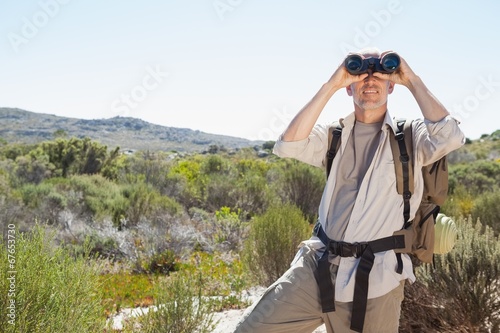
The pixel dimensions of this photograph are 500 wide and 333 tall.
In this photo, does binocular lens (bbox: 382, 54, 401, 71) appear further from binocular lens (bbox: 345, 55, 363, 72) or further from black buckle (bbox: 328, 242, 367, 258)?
black buckle (bbox: 328, 242, 367, 258)

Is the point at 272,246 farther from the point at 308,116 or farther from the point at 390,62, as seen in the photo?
the point at 390,62

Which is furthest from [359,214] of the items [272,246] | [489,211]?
[489,211]

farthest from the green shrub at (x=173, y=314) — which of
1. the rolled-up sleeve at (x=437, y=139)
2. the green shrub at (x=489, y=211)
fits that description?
the green shrub at (x=489, y=211)

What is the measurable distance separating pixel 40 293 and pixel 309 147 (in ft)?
5.55

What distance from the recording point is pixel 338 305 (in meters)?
2.51

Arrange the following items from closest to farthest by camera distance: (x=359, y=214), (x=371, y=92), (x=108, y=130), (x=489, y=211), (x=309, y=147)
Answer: (x=359, y=214), (x=371, y=92), (x=309, y=147), (x=489, y=211), (x=108, y=130)

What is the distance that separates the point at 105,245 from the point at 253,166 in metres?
11.5

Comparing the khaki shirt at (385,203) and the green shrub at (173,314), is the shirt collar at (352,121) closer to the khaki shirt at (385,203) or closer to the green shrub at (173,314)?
the khaki shirt at (385,203)

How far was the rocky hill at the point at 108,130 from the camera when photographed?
8088cm

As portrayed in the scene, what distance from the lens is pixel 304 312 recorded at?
2506 mm

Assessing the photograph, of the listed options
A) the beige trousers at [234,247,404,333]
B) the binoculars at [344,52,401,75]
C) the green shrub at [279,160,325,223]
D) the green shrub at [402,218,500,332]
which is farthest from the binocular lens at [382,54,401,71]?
the green shrub at [279,160,325,223]

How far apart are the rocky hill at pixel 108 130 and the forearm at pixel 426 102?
7525cm

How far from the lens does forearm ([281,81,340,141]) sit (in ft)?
8.92

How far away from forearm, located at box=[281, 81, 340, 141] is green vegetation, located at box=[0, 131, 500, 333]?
157 centimetres
